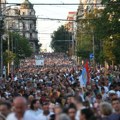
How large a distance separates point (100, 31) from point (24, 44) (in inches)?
2533

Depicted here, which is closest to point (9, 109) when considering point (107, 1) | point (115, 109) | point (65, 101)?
point (115, 109)

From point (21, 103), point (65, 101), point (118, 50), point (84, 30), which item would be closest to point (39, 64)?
point (84, 30)

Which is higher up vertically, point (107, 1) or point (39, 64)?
point (107, 1)

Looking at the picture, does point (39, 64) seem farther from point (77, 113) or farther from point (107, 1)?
point (77, 113)

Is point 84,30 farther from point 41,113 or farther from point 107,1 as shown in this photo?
point 41,113

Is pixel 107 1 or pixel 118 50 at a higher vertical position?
pixel 107 1

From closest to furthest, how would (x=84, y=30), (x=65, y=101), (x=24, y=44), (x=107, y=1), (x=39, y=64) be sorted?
1. (x=65, y=101)
2. (x=107, y=1)
3. (x=84, y=30)
4. (x=39, y=64)
5. (x=24, y=44)

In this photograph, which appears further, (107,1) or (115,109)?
(107,1)

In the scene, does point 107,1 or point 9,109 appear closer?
point 9,109

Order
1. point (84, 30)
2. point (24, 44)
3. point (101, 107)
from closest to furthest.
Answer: point (101, 107) < point (84, 30) < point (24, 44)

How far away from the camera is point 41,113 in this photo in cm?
1418

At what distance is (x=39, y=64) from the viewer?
9712 cm

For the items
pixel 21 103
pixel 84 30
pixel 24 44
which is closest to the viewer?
pixel 21 103

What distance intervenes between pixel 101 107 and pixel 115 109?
6.68 feet
